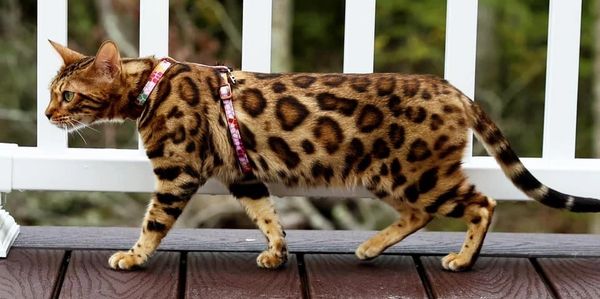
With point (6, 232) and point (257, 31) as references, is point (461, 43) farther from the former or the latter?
point (6, 232)

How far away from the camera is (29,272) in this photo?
3602mm

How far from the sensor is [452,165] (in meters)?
3.59

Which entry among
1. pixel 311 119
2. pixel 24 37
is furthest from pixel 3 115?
pixel 311 119

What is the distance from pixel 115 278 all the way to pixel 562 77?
156 centimetres

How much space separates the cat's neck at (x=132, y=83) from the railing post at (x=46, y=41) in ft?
1.04

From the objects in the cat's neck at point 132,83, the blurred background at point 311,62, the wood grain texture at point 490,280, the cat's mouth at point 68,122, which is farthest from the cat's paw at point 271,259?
the blurred background at point 311,62

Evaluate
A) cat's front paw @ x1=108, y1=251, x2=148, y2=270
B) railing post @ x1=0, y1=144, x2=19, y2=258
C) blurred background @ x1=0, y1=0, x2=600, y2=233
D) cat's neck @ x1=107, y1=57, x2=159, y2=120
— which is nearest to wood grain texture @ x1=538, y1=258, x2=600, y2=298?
cat's front paw @ x1=108, y1=251, x2=148, y2=270

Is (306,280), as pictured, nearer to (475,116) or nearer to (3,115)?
(475,116)

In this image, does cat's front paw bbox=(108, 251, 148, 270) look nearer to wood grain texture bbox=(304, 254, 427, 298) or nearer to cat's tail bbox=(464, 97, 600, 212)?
wood grain texture bbox=(304, 254, 427, 298)

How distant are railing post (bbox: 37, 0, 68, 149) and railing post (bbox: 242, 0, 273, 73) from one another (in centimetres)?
58

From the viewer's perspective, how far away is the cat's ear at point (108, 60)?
3.55 meters

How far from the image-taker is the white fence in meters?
3.87

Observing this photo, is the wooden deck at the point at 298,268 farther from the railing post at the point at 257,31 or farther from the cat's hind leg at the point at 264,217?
the railing post at the point at 257,31

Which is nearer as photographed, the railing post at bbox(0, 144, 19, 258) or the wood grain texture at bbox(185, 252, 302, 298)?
the wood grain texture at bbox(185, 252, 302, 298)
